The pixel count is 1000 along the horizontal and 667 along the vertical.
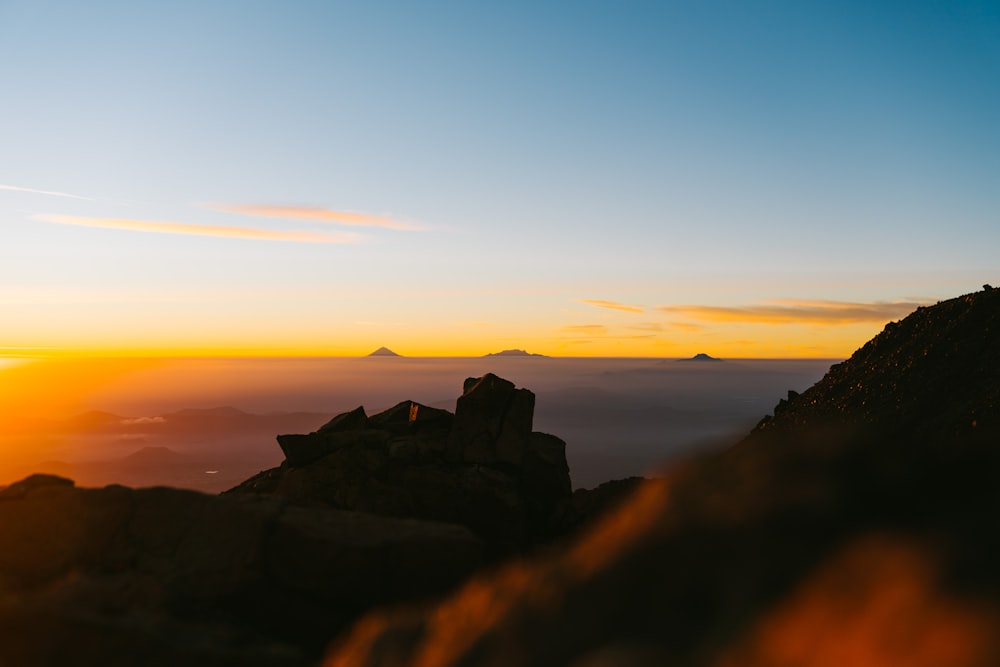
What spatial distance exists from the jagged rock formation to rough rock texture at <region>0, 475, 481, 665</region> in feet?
28.5

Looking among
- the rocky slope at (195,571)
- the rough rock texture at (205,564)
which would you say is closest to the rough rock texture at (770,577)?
the rocky slope at (195,571)

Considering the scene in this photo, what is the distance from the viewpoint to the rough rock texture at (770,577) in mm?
4246

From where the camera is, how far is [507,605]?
21.6 feet

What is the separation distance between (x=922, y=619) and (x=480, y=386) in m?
20.6

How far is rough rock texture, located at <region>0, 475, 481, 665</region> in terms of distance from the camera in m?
8.59

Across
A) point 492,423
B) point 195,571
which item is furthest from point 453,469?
point 195,571

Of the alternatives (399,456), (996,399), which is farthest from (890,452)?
(996,399)

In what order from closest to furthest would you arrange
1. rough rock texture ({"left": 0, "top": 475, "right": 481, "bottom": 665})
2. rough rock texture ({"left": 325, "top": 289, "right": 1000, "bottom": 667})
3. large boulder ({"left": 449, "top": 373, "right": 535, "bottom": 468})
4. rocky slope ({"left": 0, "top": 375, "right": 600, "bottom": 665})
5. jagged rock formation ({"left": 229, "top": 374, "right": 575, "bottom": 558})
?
rough rock texture ({"left": 325, "top": 289, "right": 1000, "bottom": 667}) → rocky slope ({"left": 0, "top": 375, "right": 600, "bottom": 665}) → rough rock texture ({"left": 0, "top": 475, "right": 481, "bottom": 665}) → jagged rock formation ({"left": 229, "top": 374, "right": 575, "bottom": 558}) → large boulder ({"left": 449, "top": 373, "right": 535, "bottom": 468})

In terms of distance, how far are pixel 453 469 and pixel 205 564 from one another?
1165 centimetres

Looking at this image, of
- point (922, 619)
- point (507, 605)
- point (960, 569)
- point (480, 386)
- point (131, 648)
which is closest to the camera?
point (922, 619)

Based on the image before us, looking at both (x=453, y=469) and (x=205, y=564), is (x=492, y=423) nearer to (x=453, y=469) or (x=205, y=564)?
(x=453, y=469)

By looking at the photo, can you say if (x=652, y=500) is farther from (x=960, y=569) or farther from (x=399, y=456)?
(x=399, y=456)

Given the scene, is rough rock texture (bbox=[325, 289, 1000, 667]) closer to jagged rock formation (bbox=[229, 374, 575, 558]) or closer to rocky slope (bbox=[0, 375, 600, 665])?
rocky slope (bbox=[0, 375, 600, 665])

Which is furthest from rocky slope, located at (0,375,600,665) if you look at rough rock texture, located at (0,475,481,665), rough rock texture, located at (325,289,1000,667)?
rough rock texture, located at (325,289,1000,667)
